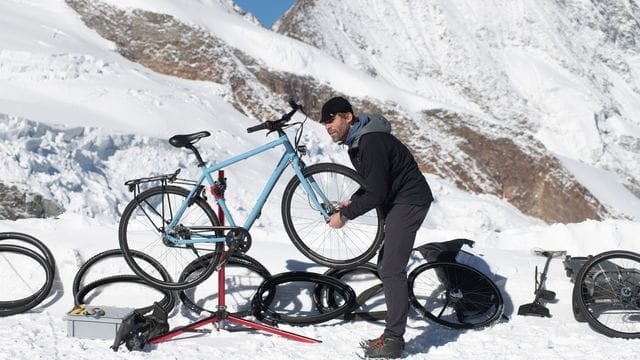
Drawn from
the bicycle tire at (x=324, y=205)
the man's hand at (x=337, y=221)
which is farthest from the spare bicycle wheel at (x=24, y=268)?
the man's hand at (x=337, y=221)

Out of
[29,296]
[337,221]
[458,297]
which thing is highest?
[337,221]

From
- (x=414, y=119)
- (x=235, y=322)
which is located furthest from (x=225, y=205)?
(x=414, y=119)

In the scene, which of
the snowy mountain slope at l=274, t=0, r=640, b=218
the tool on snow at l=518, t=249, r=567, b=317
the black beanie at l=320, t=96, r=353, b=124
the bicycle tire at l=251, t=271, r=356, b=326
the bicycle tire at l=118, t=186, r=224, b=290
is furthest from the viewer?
the snowy mountain slope at l=274, t=0, r=640, b=218

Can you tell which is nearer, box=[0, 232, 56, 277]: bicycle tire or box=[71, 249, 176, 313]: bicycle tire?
box=[71, 249, 176, 313]: bicycle tire

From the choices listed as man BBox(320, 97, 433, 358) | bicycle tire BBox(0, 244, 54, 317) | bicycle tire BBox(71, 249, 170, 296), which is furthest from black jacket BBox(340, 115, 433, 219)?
bicycle tire BBox(0, 244, 54, 317)

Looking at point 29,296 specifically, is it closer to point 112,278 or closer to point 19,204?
point 112,278

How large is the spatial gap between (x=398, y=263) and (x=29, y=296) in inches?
144

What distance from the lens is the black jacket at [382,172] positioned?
439cm

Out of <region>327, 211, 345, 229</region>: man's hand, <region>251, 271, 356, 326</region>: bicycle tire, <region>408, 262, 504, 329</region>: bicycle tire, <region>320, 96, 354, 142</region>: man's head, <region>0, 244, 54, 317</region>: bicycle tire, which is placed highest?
<region>320, 96, 354, 142</region>: man's head

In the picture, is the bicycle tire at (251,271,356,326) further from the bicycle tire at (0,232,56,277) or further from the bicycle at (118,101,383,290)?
the bicycle tire at (0,232,56,277)

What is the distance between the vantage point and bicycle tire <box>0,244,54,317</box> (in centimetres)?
520

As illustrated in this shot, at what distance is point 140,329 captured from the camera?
4676mm

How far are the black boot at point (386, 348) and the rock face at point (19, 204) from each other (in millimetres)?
7612

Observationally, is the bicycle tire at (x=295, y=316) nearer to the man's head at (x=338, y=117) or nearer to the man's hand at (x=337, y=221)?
the man's hand at (x=337, y=221)
